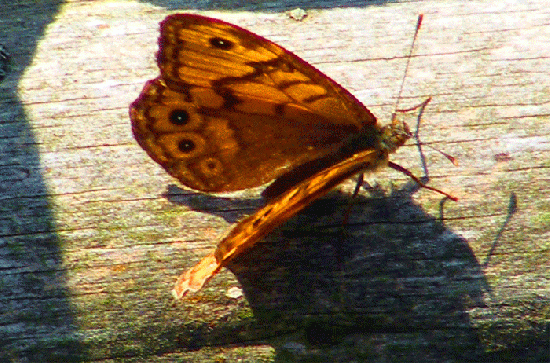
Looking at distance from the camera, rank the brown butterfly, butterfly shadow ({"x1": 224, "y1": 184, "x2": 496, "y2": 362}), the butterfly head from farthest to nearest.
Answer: the butterfly head, the brown butterfly, butterfly shadow ({"x1": 224, "y1": 184, "x2": 496, "y2": 362})

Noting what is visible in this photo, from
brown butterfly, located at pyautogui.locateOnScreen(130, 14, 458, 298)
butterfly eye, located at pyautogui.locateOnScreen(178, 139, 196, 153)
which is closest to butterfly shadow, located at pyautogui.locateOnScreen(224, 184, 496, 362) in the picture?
brown butterfly, located at pyautogui.locateOnScreen(130, 14, 458, 298)

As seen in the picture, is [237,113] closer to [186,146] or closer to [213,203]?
[186,146]

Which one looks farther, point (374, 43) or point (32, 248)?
point (374, 43)

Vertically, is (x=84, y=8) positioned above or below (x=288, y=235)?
above

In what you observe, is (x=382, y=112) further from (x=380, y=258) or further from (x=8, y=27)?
(x=8, y=27)

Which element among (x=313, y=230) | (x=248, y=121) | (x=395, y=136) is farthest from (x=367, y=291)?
(x=248, y=121)

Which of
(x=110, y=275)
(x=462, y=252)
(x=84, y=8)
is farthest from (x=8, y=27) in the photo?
(x=462, y=252)

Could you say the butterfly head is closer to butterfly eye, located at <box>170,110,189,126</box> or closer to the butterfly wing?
the butterfly wing

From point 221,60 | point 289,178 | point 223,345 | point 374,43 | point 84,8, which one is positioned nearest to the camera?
point 223,345
